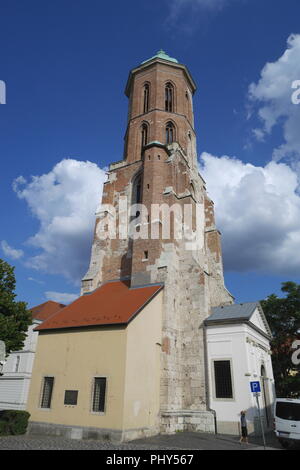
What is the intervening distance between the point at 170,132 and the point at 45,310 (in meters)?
21.3

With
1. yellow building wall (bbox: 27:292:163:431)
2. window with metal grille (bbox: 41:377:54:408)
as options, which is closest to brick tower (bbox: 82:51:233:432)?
yellow building wall (bbox: 27:292:163:431)

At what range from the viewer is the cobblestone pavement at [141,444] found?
12016 millimetres

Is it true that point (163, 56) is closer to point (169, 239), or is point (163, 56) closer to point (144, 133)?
point (144, 133)

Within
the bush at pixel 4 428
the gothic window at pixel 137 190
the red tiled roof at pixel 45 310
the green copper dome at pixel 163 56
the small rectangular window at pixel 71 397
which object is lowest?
the bush at pixel 4 428

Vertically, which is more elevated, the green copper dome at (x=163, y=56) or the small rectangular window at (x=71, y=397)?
the green copper dome at (x=163, y=56)

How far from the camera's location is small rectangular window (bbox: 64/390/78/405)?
15654 mm

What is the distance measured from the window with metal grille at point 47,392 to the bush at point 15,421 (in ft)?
3.27

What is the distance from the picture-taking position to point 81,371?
1616cm

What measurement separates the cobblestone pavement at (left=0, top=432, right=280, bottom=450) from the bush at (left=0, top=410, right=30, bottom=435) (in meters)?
1.40

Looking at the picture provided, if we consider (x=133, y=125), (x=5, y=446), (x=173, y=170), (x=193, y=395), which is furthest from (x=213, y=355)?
(x=133, y=125)

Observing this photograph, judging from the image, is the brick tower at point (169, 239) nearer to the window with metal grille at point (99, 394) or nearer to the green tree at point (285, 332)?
the window with metal grille at point (99, 394)

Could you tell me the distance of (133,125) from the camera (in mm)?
31547

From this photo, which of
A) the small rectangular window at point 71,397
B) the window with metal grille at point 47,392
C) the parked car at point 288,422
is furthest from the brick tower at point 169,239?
the window with metal grille at point 47,392

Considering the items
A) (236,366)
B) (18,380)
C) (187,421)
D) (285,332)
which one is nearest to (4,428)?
(187,421)
